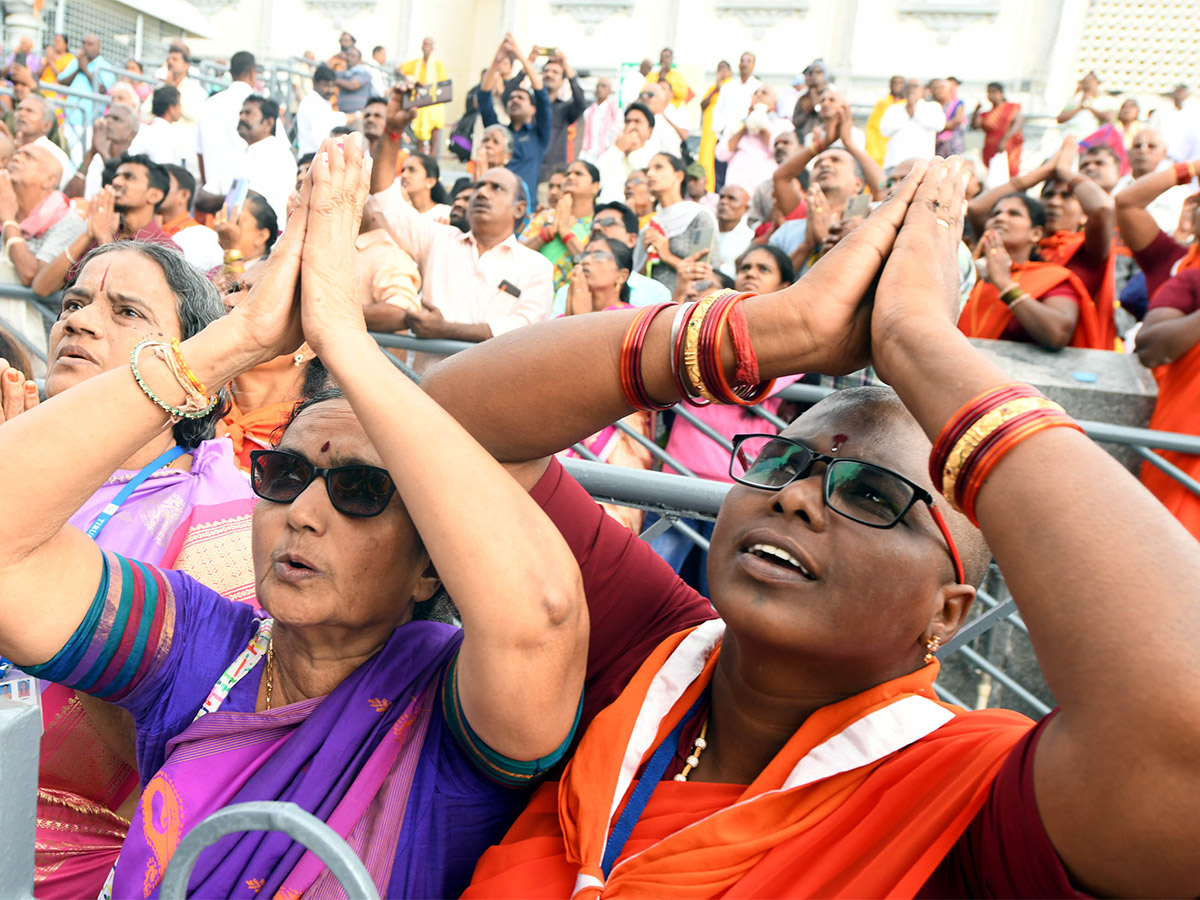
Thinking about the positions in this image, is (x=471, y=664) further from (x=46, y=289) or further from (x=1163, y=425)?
(x=46, y=289)

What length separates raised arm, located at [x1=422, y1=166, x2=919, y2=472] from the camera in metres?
1.42

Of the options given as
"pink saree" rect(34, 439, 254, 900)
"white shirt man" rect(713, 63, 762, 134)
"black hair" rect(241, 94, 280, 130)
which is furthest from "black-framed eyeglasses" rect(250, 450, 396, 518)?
"white shirt man" rect(713, 63, 762, 134)

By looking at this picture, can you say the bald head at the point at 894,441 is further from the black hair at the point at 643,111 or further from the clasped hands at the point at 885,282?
the black hair at the point at 643,111

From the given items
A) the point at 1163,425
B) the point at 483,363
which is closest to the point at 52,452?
the point at 483,363

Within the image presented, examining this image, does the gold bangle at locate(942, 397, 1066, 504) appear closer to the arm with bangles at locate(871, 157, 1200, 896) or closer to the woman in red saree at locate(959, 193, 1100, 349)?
the arm with bangles at locate(871, 157, 1200, 896)

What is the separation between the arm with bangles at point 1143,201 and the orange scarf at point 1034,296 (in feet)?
1.89

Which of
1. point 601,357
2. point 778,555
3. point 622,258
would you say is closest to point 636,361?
point 601,357

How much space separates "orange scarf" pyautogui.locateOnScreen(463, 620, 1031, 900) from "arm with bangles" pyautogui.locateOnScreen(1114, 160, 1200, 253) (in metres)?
4.49

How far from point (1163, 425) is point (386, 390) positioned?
11.3 ft

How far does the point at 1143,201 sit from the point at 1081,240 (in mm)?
385

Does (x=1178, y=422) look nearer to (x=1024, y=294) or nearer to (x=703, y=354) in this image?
(x=1024, y=294)

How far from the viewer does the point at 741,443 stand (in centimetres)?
166

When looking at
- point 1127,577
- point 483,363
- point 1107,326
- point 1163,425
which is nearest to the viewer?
point 1127,577

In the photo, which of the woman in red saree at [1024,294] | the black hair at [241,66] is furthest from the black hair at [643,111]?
the woman in red saree at [1024,294]
